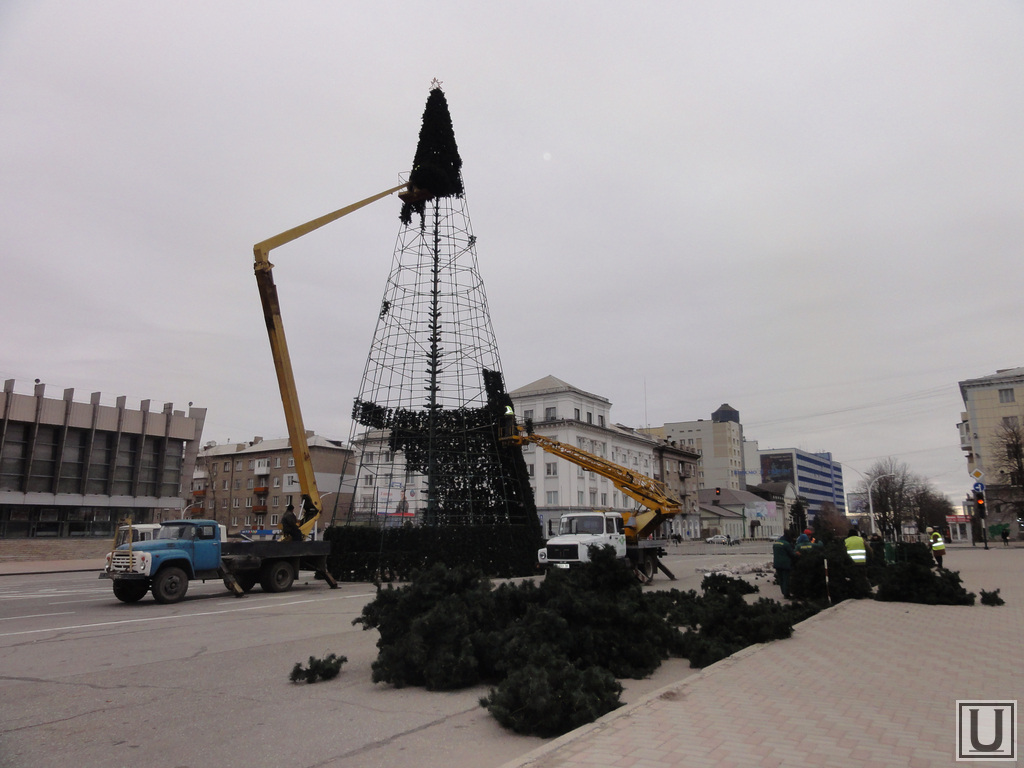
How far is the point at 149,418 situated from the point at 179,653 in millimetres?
49204

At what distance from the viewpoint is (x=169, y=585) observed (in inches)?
699

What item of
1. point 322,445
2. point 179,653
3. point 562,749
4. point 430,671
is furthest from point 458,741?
point 322,445

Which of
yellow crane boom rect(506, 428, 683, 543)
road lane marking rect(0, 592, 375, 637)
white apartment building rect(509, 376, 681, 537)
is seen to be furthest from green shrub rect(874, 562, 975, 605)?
white apartment building rect(509, 376, 681, 537)

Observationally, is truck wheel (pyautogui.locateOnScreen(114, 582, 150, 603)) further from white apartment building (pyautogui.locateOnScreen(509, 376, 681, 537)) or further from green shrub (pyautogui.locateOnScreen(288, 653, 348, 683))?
white apartment building (pyautogui.locateOnScreen(509, 376, 681, 537))

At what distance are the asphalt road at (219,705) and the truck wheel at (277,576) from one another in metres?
7.20

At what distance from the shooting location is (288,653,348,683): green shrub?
27.1ft

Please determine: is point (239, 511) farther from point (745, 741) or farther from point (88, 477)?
point (745, 741)

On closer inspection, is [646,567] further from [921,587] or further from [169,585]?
[169,585]

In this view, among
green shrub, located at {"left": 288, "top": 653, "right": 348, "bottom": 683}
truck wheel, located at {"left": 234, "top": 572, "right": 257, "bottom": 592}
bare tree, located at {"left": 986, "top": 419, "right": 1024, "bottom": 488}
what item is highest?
bare tree, located at {"left": 986, "top": 419, "right": 1024, "bottom": 488}

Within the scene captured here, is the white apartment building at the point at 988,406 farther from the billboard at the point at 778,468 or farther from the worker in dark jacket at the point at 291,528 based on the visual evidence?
the billboard at the point at 778,468

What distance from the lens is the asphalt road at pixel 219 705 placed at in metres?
5.74

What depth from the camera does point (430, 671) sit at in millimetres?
7984

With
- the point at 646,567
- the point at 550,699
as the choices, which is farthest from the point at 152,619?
the point at 646,567

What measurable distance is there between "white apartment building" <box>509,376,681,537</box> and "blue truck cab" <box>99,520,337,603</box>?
4117 cm
